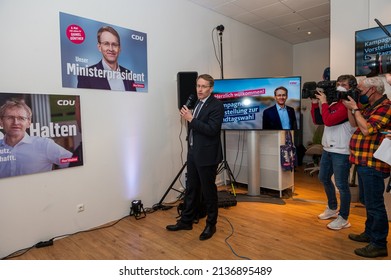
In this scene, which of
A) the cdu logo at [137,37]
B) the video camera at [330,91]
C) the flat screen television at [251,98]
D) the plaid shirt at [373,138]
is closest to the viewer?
the plaid shirt at [373,138]

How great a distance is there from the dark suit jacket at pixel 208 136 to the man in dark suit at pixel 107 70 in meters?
1.13

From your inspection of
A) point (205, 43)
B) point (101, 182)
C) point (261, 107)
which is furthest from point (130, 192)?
point (205, 43)

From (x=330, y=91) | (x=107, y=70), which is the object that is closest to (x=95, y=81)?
(x=107, y=70)

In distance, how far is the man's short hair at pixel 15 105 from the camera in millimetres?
2141

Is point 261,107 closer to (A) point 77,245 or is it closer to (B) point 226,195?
(B) point 226,195

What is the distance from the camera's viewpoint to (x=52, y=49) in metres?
2.41

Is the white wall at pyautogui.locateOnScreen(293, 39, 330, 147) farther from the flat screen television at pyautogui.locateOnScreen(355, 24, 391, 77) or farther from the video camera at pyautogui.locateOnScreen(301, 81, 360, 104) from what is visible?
the video camera at pyautogui.locateOnScreen(301, 81, 360, 104)

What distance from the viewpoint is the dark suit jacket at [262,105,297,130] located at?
344 centimetres

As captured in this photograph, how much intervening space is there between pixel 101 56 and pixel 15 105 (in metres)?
0.98

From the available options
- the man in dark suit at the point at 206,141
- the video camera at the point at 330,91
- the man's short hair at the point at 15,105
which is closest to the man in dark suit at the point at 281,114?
the video camera at the point at 330,91

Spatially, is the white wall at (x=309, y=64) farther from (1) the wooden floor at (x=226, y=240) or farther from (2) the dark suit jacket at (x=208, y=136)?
(2) the dark suit jacket at (x=208, y=136)

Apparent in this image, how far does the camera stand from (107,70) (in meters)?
2.81

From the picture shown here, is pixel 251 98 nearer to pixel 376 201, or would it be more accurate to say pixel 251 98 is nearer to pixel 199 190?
pixel 199 190
